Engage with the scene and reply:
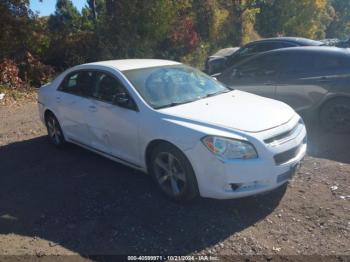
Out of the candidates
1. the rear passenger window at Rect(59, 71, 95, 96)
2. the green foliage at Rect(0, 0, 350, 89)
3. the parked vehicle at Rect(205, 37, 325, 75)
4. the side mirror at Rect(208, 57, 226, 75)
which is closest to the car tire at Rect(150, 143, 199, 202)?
the rear passenger window at Rect(59, 71, 95, 96)

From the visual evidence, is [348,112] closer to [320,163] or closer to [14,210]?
[320,163]

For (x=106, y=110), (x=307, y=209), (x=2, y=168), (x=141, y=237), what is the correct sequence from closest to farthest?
1. (x=141, y=237)
2. (x=307, y=209)
3. (x=106, y=110)
4. (x=2, y=168)

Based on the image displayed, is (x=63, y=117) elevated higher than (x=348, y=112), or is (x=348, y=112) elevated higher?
(x=63, y=117)

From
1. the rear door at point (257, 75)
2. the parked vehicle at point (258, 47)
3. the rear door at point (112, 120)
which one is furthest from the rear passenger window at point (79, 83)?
the parked vehicle at point (258, 47)

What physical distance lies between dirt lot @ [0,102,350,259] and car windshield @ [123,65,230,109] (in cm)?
109

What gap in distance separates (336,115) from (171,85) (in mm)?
3065

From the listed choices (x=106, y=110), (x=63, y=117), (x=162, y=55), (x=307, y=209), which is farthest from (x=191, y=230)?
(x=162, y=55)

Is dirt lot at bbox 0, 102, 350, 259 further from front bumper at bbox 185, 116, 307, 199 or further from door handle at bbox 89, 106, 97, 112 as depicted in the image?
door handle at bbox 89, 106, 97, 112

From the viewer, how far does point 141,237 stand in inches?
168

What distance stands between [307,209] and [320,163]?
57.9 inches

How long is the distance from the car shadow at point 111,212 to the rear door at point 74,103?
→ 1.80 ft

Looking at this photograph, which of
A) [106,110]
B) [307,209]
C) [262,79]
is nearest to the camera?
[307,209]

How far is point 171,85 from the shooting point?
5578mm

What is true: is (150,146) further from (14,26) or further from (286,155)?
(14,26)
